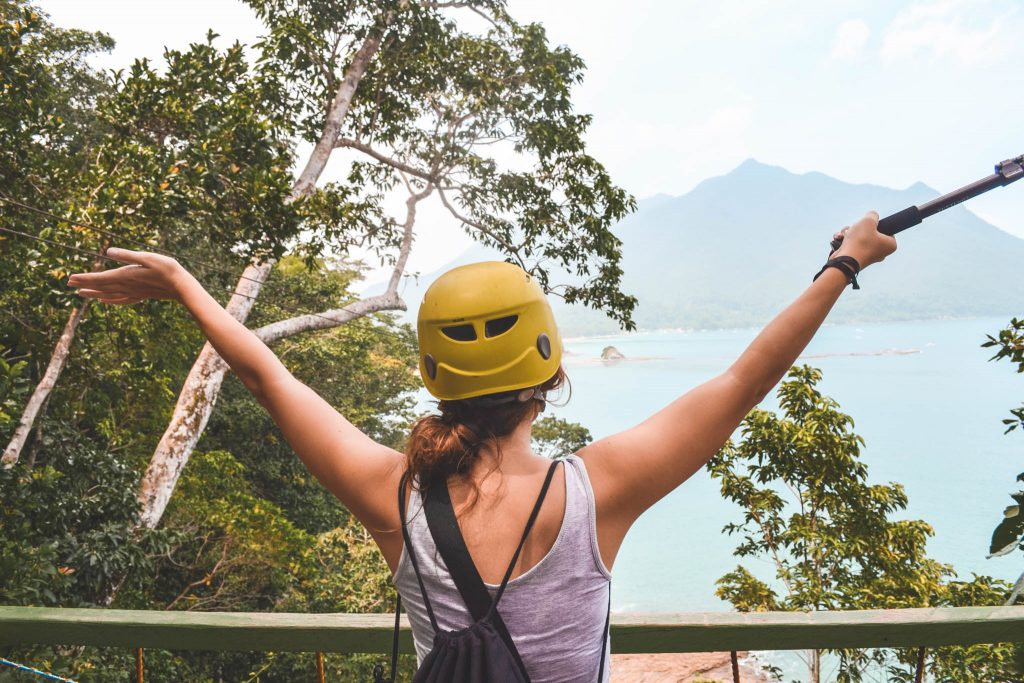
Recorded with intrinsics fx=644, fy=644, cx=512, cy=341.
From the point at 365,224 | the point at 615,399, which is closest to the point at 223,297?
the point at 365,224

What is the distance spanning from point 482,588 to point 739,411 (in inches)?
10.7

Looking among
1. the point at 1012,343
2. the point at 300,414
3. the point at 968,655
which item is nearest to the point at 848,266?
the point at 300,414

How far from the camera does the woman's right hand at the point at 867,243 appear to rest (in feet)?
2.09

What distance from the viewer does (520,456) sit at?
0.62 metres

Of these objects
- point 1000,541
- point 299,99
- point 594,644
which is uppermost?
point 299,99

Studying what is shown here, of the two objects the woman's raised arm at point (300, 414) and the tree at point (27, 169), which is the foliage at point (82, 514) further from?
the woman's raised arm at point (300, 414)

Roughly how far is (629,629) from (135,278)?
842 millimetres

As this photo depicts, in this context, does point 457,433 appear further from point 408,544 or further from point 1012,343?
point 1012,343

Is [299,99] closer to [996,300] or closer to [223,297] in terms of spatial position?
[223,297]

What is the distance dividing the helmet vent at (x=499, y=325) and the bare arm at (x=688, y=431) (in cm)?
14

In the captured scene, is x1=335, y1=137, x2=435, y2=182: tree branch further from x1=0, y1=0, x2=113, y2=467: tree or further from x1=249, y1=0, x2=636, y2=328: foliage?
x1=0, y1=0, x2=113, y2=467: tree

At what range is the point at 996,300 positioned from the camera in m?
76.5

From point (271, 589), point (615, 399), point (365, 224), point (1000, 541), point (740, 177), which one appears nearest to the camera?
point (1000, 541)

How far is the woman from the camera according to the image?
56cm
